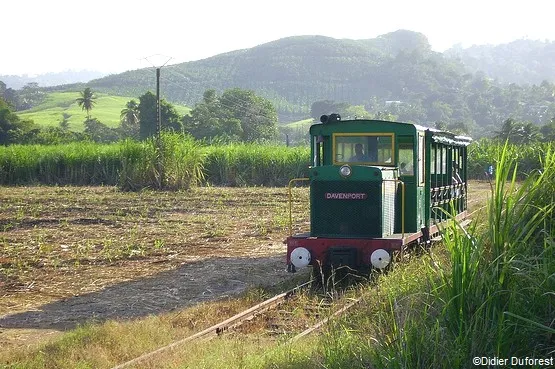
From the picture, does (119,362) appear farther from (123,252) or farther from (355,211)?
(123,252)

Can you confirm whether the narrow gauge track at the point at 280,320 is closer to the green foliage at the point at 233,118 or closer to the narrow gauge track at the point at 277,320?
the narrow gauge track at the point at 277,320

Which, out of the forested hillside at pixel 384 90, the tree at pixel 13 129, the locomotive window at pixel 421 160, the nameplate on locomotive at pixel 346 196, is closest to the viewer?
the nameplate on locomotive at pixel 346 196

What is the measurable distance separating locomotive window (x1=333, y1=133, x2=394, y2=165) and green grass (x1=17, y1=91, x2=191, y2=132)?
102m

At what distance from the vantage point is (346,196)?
1221 cm

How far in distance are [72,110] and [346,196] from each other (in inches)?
5279

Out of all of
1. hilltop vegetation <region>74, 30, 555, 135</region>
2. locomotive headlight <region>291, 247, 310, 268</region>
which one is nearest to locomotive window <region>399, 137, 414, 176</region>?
locomotive headlight <region>291, 247, 310, 268</region>

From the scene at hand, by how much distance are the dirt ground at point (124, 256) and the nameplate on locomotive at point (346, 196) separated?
1.94m

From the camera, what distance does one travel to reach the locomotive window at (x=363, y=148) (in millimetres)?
13031

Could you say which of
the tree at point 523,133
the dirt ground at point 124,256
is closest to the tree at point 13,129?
the dirt ground at point 124,256

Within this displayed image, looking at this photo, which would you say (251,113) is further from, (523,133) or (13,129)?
(523,133)

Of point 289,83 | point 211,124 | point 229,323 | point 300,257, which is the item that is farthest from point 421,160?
point 289,83

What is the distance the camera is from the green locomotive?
1201cm

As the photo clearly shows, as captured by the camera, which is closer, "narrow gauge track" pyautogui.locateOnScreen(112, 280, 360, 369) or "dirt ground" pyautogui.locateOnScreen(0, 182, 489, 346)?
"narrow gauge track" pyautogui.locateOnScreen(112, 280, 360, 369)

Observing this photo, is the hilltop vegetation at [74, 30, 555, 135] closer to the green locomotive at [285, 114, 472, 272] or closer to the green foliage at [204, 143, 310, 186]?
the green foliage at [204, 143, 310, 186]
